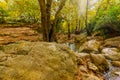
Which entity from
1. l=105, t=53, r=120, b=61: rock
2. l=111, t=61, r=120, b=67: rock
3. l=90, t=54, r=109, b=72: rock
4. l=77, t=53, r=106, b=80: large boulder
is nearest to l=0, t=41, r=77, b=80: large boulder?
l=77, t=53, r=106, b=80: large boulder

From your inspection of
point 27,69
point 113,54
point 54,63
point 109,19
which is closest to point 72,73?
point 54,63

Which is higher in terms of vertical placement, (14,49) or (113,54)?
(14,49)

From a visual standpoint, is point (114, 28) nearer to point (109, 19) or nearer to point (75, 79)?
point (109, 19)

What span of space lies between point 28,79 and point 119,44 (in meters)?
9.90

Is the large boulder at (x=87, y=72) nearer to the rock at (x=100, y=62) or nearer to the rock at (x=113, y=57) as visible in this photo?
the rock at (x=100, y=62)

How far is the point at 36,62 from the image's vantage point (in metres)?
3.74

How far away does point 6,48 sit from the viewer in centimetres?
429

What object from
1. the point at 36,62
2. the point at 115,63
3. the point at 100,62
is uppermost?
the point at 36,62

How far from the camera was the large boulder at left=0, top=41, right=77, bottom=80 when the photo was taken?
341cm

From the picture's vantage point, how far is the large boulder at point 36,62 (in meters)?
3.41

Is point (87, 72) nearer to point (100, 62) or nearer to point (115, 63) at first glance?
point (100, 62)

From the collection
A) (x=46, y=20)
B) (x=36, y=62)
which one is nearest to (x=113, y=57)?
(x=46, y=20)

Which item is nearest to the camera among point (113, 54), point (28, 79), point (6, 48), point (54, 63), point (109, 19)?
point (28, 79)

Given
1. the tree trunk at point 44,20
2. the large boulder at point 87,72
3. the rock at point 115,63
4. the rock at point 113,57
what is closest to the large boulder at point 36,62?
the large boulder at point 87,72
